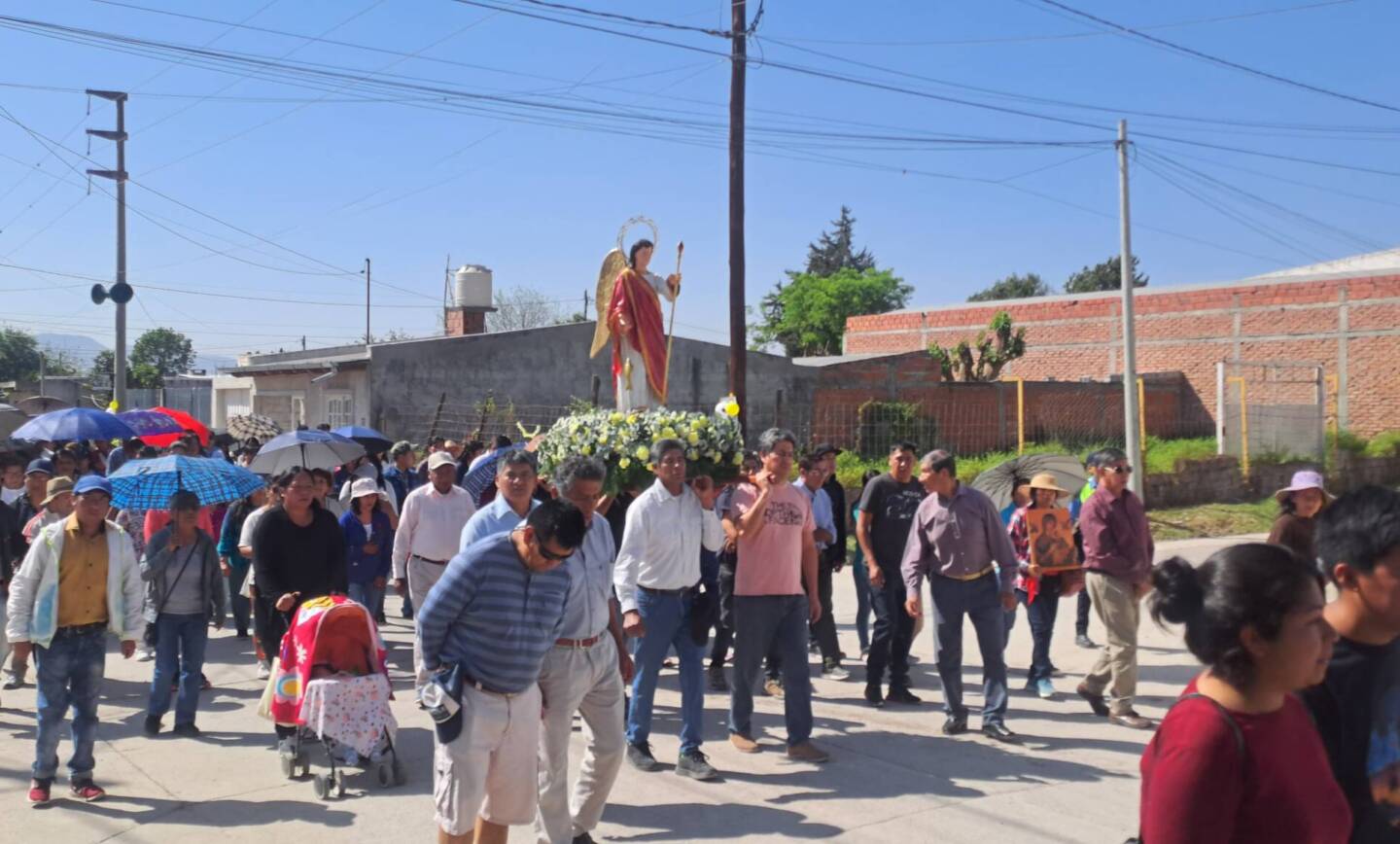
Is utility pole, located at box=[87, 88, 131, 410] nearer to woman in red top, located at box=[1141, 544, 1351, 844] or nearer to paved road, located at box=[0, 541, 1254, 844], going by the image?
paved road, located at box=[0, 541, 1254, 844]

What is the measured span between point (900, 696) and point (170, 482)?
590cm

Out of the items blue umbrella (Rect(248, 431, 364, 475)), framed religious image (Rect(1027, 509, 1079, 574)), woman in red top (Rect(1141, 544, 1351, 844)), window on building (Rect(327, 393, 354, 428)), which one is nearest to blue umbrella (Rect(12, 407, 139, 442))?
blue umbrella (Rect(248, 431, 364, 475))

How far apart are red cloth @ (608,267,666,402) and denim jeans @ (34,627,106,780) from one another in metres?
6.38

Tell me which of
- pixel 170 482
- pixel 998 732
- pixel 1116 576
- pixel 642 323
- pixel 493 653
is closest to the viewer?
pixel 493 653

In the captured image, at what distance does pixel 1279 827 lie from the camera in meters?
2.59

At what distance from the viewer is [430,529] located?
940 cm

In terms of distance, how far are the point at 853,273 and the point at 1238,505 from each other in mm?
52512

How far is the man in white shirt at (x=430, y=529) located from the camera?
30.8ft

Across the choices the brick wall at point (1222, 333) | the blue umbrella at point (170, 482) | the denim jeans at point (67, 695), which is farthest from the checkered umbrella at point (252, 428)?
the brick wall at point (1222, 333)

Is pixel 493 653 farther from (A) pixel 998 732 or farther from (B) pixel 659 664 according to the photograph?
(A) pixel 998 732

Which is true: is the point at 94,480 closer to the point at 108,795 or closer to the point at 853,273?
the point at 108,795

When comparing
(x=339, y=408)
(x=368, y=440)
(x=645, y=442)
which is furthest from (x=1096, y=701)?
(x=339, y=408)

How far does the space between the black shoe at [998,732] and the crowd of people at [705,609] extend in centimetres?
2

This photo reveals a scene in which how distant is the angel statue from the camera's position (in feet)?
39.8
